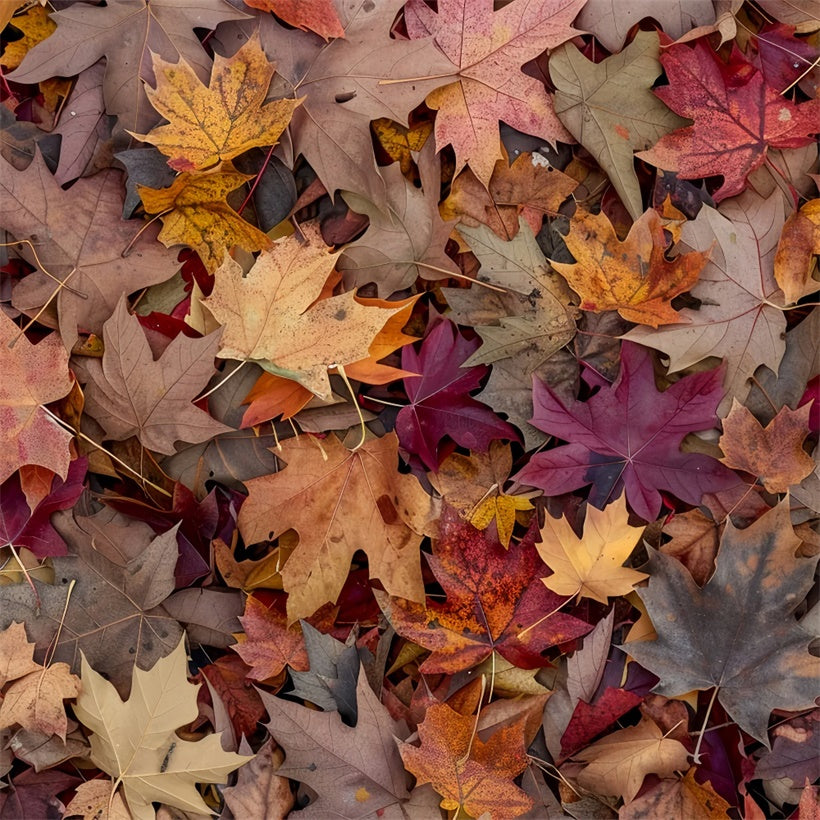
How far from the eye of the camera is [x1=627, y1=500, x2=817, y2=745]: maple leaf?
51.4 inches

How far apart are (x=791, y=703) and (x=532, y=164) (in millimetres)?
1052

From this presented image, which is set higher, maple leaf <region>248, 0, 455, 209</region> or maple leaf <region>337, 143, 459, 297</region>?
maple leaf <region>248, 0, 455, 209</region>

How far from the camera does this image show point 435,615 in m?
1.35

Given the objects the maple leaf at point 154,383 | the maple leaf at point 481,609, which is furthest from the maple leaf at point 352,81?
the maple leaf at point 481,609

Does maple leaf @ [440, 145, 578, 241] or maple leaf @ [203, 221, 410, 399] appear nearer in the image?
maple leaf @ [203, 221, 410, 399]

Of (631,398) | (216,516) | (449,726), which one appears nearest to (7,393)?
(216,516)

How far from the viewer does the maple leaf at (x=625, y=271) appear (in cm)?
133

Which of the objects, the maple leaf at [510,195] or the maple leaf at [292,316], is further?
the maple leaf at [510,195]

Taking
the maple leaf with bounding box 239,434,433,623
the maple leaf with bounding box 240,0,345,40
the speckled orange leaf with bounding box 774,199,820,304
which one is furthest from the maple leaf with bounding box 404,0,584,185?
the maple leaf with bounding box 239,434,433,623

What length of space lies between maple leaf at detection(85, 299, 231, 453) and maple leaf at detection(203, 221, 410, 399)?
0.06 metres

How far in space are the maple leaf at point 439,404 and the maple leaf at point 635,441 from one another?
0.11 meters

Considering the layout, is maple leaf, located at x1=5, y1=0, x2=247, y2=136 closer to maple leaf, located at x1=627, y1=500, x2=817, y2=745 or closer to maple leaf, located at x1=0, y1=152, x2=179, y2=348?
maple leaf, located at x1=0, y1=152, x2=179, y2=348

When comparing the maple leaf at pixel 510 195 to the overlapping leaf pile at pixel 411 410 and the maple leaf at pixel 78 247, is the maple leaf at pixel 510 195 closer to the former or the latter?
the overlapping leaf pile at pixel 411 410

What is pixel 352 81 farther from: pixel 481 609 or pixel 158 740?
pixel 158 740
